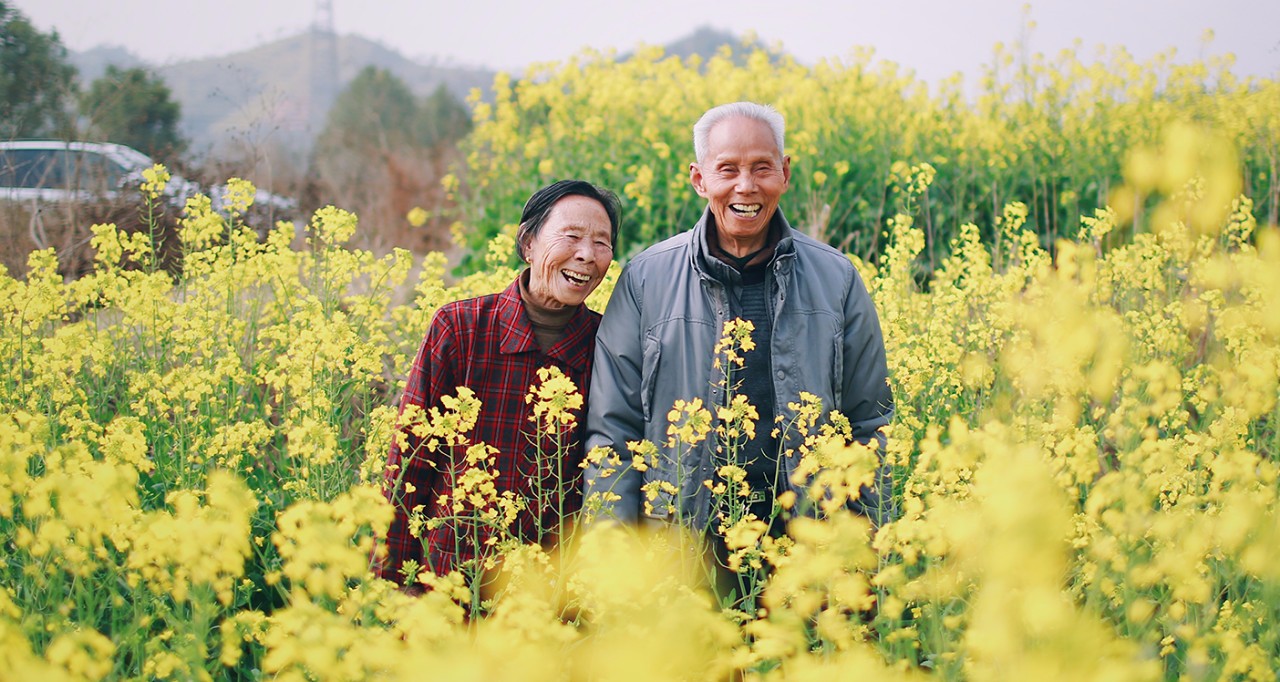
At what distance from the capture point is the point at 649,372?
3.13 meters

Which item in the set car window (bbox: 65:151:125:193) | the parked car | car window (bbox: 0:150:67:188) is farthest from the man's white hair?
car window (bbox: 0:150:67:188)

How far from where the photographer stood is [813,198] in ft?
25.0

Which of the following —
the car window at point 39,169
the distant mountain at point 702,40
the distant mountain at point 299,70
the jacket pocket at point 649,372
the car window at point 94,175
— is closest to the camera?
the jacket pocket at point 649,372

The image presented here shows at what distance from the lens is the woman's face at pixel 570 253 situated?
121 inches

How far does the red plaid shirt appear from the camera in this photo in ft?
10.1

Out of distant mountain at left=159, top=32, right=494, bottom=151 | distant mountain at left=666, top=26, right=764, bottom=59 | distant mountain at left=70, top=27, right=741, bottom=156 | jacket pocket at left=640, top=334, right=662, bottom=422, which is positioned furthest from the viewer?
distant mountain at left=666, top=26, right=764, bottom=59

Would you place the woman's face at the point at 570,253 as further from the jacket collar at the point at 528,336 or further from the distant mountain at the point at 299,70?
the distant mountain at the point at 299,70

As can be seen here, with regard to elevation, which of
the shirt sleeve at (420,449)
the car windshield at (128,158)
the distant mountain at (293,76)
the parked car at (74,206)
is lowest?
the shirt sleeve at (420,449)

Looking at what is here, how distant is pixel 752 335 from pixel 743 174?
1.72ft

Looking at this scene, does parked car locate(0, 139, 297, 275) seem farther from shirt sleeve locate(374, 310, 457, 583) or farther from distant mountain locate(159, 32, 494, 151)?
distant mountain locate(159, 32, 494, 151)

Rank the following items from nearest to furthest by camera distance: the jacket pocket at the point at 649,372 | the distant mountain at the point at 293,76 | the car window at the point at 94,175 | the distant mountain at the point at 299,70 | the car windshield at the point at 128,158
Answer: the jacket pocket at the point at 649,372, the car window at the point at 94,175, the car windshield at the point at 128,158, the distant mountain at the point at 293,76, the distant mountain at the point at 299,70

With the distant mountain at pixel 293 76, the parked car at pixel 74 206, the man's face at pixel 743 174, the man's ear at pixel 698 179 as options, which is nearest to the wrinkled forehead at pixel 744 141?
the man's face at pixel 743 174

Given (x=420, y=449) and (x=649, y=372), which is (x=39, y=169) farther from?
(x=649, y=372)

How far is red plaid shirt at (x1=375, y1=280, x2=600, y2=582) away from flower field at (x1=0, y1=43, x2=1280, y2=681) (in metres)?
0.11
